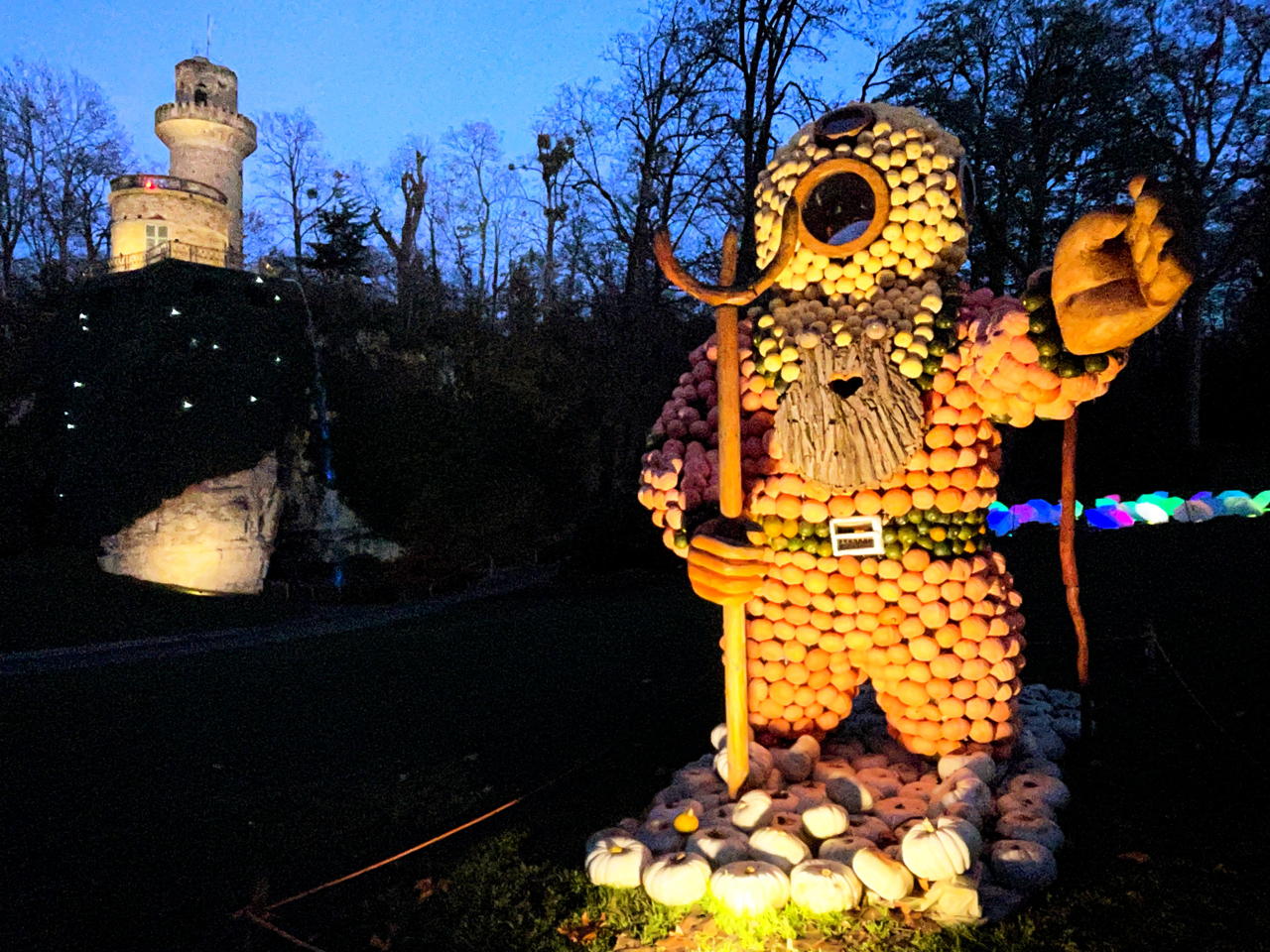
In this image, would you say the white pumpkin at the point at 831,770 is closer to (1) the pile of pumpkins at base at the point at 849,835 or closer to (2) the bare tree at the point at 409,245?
(1) the pile of pumpkins at base at the point at 849,835

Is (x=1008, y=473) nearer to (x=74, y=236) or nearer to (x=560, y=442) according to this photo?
(x=560, y=442)

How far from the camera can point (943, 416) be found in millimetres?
2711

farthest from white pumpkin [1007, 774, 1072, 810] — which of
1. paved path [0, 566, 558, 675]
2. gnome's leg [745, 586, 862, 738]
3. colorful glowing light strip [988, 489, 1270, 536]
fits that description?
colorful glowing light strip [988, 489, 1270, 536]

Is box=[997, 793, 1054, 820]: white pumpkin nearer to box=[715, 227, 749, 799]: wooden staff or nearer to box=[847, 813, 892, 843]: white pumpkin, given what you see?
box=[847, 813, 892, 843]: white pumpkin

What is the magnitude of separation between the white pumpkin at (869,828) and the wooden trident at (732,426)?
14.0 inches

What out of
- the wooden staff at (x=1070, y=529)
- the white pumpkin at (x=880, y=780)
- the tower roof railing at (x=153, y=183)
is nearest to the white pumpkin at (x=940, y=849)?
the white pumpkin at (x=880, y=780)

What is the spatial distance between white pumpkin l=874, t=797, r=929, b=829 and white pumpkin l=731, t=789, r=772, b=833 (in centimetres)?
36

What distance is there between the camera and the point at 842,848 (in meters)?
2.35

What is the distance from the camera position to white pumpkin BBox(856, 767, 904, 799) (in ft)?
8.92

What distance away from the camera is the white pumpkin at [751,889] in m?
2.15

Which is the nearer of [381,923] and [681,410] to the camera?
[381,923]

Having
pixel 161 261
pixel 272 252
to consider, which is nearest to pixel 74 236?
pixel 272 252

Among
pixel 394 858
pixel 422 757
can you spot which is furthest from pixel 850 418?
pixel 422 757

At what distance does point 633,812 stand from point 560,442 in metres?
15.0
